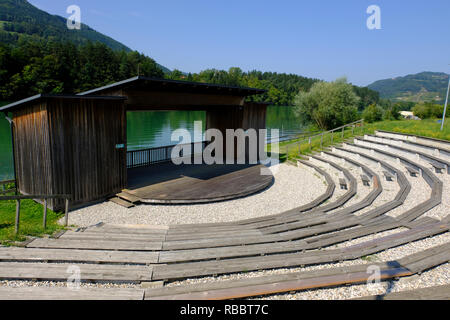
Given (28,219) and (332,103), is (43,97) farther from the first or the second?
(332,103)

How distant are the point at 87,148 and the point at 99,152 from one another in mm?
395

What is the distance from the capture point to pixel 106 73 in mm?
60219

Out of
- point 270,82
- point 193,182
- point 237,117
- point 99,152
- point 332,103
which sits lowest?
point 193,182

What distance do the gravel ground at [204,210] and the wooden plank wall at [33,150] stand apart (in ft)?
4.30

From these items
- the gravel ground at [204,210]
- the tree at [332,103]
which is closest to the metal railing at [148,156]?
the gravel ground at [204,210]

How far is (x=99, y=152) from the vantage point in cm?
814

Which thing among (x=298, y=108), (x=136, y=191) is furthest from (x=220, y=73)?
(x=136, y=191)

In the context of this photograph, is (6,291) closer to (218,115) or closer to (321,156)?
(218,115)

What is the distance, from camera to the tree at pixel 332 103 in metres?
30.4

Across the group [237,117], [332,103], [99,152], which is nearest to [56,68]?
[332,103]

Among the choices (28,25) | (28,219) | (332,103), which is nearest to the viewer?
(28,219)

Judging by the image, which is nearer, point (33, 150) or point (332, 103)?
point (33, 150)

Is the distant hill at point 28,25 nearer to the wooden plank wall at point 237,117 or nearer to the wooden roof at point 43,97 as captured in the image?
the wooden plank wall at point 237,117
